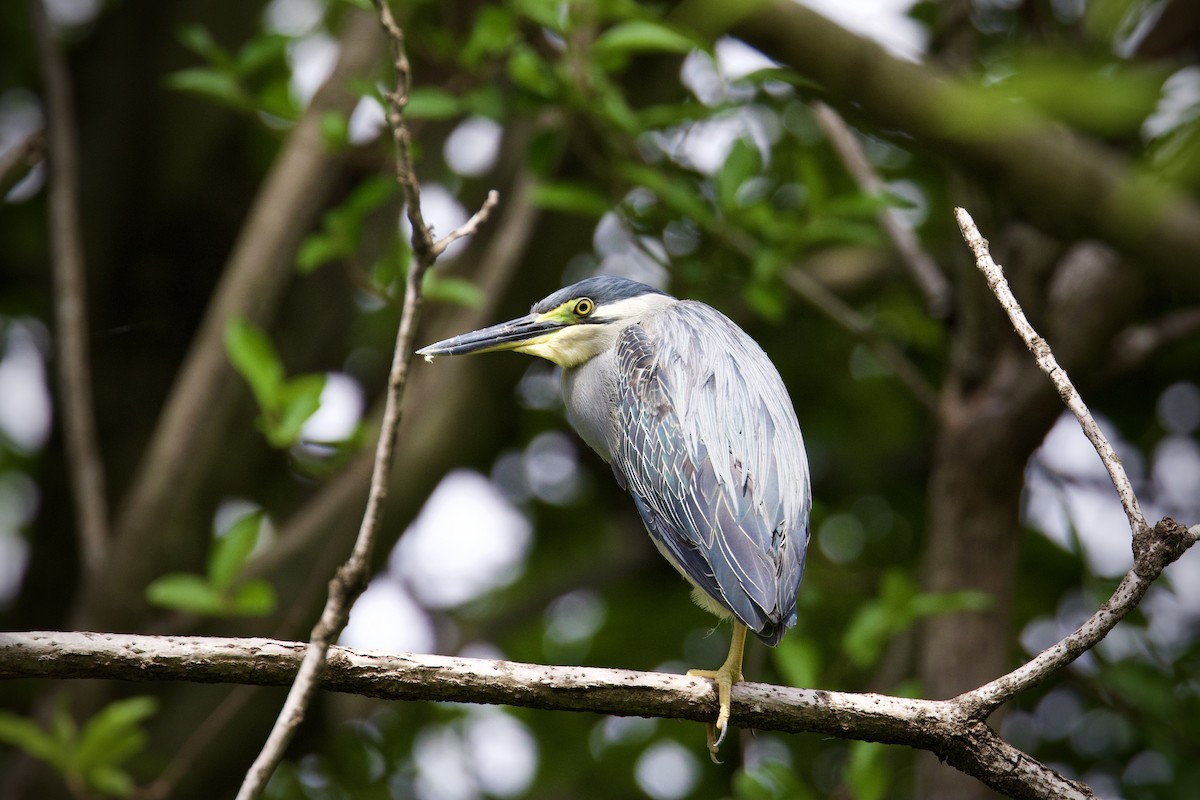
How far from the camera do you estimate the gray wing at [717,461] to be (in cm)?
226

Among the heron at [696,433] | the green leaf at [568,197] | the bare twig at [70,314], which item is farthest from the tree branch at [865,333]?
the bare twig at [70,314]

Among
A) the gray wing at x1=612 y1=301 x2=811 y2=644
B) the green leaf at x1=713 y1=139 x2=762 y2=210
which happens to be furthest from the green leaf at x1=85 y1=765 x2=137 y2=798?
the green leaf at x1=713 y1=139 x2=762 y2=210

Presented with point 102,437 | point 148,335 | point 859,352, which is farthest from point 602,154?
point 102,437

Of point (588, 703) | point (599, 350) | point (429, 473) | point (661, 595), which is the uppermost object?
point (588, 703)

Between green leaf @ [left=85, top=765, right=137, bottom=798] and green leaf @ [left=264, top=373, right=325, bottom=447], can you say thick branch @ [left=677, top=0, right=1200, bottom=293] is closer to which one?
green leaf @ [left=264, top=373, right=325, bottom=447]

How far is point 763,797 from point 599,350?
1259 millimetres

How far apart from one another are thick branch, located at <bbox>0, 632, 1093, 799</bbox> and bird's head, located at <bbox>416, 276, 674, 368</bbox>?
111 centimetres

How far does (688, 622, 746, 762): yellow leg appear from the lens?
210 cm

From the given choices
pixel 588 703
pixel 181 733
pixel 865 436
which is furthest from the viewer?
pixel 865 436

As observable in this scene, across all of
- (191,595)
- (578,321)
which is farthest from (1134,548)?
(191,595)

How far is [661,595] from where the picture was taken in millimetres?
5418

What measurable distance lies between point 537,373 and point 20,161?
273 cm

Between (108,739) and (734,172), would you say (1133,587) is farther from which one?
(108,739)

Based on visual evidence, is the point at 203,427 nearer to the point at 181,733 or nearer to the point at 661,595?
the point at 181,733
